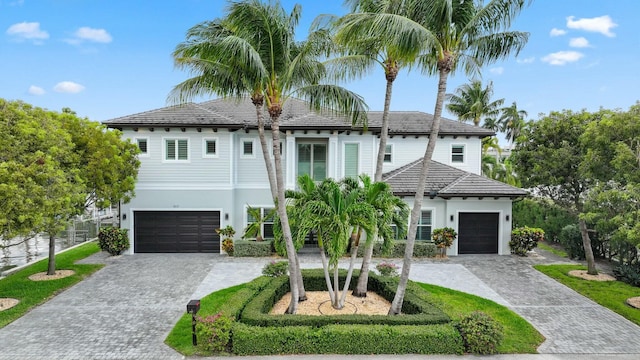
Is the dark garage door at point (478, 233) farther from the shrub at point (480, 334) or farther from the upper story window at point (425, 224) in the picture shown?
the shrub at point (480, 334)

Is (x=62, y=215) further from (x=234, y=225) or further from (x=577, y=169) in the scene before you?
(x=577, y=169)

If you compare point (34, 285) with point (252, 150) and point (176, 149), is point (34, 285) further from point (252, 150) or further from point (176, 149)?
point (252, 150)

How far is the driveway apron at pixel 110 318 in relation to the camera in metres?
8.12

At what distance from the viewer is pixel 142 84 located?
19797mm

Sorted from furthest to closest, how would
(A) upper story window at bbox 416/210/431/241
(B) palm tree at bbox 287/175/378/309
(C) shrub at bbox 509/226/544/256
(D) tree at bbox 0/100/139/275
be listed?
(A) upper story window at bbox 416/210/431/241, (C) shrub at bbox 509/226/544/256, (D) tree at bbox 0/100/139/275, (B) palm tree at bbox 287/175/378/309

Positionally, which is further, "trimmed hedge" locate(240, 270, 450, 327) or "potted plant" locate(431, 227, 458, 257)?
"potted plant" locate(431, 227, 458, 257)

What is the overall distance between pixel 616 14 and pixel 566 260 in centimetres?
1112

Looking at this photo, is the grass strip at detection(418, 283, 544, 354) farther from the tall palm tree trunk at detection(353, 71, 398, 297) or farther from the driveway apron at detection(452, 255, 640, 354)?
the tall palm tree trunk at detection(353, 71, 398, 297)

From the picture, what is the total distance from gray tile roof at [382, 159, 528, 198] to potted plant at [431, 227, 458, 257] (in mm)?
1744

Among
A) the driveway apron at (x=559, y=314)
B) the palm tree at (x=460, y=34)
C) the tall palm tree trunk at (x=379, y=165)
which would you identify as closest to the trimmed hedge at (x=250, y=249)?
the tall palm tree trunk at (x=379, y=165)

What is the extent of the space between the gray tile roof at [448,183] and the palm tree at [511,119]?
782 inches

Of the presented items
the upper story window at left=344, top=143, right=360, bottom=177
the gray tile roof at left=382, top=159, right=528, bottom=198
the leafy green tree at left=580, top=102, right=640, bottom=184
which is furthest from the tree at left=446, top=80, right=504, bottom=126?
the leafy green tree at left=580, top=102, right=640, bottom=184

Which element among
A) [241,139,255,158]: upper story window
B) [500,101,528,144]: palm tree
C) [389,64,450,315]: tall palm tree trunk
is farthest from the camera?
[500,101,528,144]: palm tree

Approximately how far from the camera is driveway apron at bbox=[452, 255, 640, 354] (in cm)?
853
